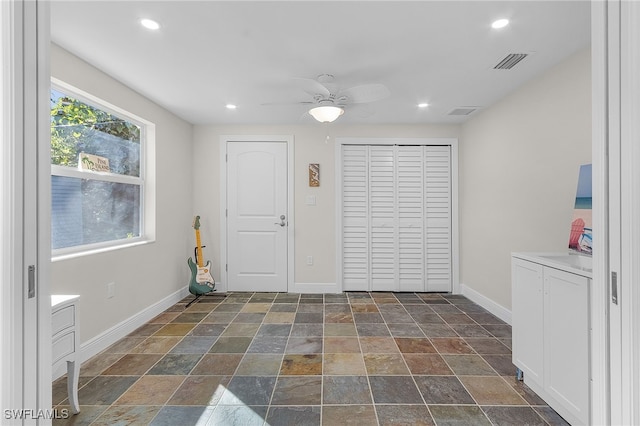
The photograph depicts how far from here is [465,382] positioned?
199 centimetres

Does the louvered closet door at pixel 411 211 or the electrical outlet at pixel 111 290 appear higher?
the louvered closet door at pixel 411 211

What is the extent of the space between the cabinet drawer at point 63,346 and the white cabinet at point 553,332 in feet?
8.81

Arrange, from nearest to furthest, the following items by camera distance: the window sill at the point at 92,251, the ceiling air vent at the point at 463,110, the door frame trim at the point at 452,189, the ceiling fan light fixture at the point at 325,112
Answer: the window sill at the point at 92,251 → the ceiling fan light fixture at the point at 325,112 → the ceiling air vent at the point at 463,110 → the door frame trim at the point at 452,189

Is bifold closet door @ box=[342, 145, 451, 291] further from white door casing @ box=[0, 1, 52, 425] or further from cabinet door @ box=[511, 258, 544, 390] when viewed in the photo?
white door casing @ box=[0, 1, 52, 425]

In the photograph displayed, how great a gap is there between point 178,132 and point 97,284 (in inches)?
81.8

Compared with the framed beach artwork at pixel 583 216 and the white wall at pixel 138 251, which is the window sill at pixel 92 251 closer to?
the white wall at pixel 138 251

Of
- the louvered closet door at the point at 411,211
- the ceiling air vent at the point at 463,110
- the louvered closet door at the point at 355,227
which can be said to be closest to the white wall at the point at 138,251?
the louvered closet door at the point at 355,227

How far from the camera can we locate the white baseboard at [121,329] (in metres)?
2.28

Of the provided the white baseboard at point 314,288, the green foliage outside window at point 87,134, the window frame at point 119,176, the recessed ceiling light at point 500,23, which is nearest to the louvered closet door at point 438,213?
the white baseboard at point 314,288

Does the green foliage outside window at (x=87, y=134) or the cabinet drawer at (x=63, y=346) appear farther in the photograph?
the green foliage outside window at (x=87, y=134)

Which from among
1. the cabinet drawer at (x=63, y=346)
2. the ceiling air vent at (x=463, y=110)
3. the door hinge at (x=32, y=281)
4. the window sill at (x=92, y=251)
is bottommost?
the cabinet drawer at (x=63, y=346)

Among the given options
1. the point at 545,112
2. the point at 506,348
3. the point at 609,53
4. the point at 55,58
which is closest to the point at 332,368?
the point at 506,348

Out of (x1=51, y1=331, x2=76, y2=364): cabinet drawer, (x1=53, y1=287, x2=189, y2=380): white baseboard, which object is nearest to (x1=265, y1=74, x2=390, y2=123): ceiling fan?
(x1=51, y1=331, x2=76, y2=364): cabinet drawer

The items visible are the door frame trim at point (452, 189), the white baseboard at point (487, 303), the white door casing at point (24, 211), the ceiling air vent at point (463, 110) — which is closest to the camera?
the white door casing at point (24, 211)
